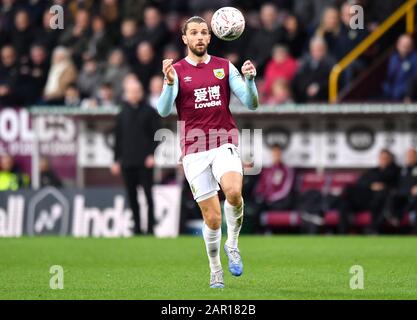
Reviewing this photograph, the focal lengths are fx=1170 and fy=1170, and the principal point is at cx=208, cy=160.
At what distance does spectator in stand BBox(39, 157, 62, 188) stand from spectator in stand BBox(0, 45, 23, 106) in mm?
1894

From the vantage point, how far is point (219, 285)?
10.6 meters

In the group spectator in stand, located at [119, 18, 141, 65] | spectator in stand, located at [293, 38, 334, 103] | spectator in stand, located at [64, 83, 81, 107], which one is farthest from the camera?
spectator in stand, located at [119, 18, 141, 65]

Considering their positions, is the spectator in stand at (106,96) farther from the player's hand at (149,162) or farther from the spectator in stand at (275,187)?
the spectator in stand at (275,187)

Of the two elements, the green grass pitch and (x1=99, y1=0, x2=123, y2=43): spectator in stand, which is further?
(x1=99, y1=0, x2=123, y2=43): spectator in stand

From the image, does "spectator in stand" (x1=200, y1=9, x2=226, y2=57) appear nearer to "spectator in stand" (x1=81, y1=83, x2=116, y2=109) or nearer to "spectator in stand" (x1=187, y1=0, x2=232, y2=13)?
"spectator in stand" (x1=187, y1=0, x2=232, y2=13)

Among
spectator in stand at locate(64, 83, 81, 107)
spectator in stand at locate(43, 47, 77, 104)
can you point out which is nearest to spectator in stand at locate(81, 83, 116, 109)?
spectator in stand at locate(64, 83, 81, 107)

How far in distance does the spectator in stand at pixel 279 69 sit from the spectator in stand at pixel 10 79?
5064 millimetres

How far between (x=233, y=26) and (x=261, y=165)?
972cm

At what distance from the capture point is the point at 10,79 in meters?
23.1

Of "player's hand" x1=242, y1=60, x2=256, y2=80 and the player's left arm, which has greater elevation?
"player's hand" x1=242, y1=60, x2=256, y2=80

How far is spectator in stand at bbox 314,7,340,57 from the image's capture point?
20.5 metres

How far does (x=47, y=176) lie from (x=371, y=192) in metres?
5.86

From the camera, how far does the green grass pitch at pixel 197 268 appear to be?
1027cm
